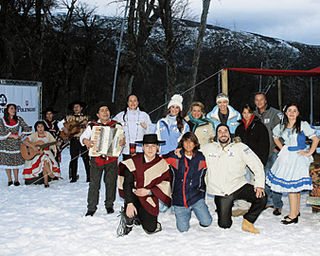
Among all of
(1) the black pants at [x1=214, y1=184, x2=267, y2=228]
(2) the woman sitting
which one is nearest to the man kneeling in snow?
(1) the black pants at [x1=214, y1=184, x2=267, y2=228]

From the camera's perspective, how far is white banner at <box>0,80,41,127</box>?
32.6 feet

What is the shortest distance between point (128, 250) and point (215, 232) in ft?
3.27

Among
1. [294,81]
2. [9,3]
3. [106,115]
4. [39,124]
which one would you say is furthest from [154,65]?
[106,115]

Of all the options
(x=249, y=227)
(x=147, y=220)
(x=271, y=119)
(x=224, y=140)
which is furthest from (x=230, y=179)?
(x=271, y=119)

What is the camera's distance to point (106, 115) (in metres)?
5.26

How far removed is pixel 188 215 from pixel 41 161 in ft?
11.4

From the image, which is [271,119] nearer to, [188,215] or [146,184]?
[188,215]

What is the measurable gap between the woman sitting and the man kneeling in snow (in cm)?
331

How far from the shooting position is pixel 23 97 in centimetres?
1043

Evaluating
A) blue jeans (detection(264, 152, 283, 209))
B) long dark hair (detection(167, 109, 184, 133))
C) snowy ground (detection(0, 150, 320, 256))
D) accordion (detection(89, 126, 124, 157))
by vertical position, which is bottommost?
snowy ground (detection(0, 150, 320, 256))

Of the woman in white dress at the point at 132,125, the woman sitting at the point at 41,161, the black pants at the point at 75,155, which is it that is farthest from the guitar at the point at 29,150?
the woman in white dress at the point at 132,125

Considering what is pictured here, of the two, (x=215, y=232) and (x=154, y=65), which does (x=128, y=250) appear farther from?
(x=154, y=65)

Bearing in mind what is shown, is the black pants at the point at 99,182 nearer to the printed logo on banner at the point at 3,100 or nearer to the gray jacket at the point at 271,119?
the gray jacket at the point at 271,119

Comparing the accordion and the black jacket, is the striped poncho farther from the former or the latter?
the black jacket
